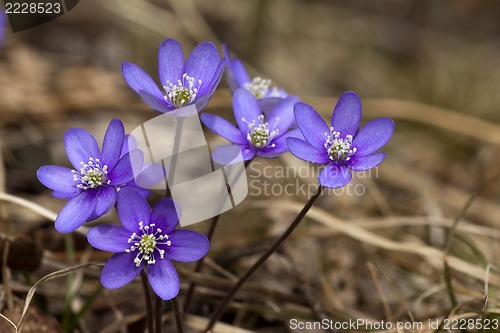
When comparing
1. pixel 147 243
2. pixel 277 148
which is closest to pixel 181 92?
pixel 277 148

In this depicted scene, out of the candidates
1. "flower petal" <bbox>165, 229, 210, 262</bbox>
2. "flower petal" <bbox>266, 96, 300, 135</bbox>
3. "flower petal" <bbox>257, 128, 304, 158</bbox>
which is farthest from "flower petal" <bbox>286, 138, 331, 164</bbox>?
"flower petal" <bbox>165, 229, 210, 262</bbox>

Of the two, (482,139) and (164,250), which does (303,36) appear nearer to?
(482,139)

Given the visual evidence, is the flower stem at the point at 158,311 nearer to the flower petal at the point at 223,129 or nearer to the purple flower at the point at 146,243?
the purple flower at the point at 146,243

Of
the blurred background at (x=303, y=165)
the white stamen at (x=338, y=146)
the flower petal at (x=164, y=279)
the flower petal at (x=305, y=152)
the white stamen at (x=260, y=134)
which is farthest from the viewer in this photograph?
the blurred background at (x=303, y=165)

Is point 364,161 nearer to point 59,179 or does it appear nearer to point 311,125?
point 311,125
